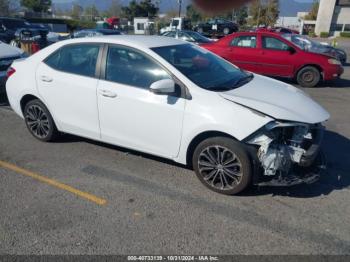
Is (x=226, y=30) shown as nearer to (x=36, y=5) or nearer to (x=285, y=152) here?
(x=285, y=152)

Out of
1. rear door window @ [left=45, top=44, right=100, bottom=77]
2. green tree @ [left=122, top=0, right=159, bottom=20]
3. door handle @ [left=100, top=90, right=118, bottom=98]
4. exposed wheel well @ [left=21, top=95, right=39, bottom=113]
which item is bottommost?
exposed wheel well @ [left=21, top=95, right=39, bottom=113]

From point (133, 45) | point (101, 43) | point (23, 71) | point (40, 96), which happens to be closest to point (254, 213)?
point (133, 45)

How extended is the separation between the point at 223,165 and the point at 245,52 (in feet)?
23.1

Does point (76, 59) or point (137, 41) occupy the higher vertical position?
point (137, 41)

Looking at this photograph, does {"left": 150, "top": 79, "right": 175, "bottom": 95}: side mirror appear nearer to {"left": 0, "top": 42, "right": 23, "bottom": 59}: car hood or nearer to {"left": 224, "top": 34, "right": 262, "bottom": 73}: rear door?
{"left": 0, "top": 42, "right": 23, "bottom": 59}: car hood

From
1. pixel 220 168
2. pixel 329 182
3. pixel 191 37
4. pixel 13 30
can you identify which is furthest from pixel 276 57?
pixel 13 30

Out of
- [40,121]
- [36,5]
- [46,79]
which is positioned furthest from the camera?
[36,5]

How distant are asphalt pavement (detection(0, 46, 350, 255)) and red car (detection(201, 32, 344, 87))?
5.38 meters

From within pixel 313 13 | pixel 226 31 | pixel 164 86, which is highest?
pixel 313 13

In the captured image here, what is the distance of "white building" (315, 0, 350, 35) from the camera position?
1925 inches

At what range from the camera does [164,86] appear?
3318mm

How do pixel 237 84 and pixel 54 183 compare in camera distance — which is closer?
pixel 54 183

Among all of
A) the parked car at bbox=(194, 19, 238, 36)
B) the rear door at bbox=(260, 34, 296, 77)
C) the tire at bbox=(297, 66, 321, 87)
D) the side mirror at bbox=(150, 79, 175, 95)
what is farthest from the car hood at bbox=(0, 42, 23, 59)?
the parked car at bbox=(194, 19, 238, 36)

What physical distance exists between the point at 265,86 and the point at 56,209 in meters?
2.76
